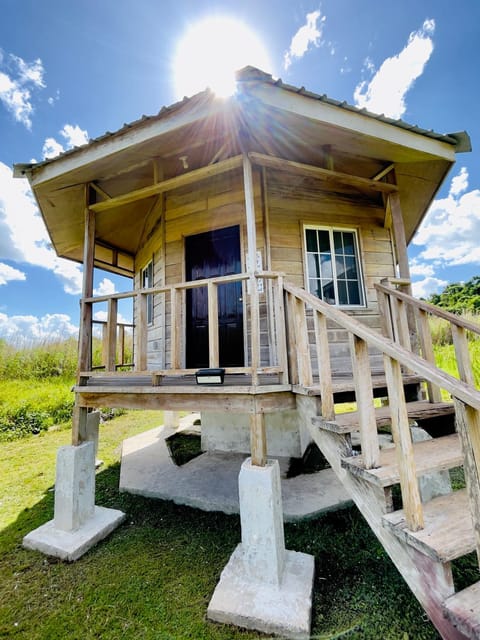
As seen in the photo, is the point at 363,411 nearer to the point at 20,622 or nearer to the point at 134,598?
the point at 134,598

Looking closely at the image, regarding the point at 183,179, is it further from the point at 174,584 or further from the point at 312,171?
the point at 174,584

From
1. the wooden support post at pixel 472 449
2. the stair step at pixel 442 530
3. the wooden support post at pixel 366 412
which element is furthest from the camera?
the wooden support post at pixel 366 412

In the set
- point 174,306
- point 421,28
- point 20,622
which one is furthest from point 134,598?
point 421,28

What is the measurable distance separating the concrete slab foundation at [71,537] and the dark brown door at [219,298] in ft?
6.86

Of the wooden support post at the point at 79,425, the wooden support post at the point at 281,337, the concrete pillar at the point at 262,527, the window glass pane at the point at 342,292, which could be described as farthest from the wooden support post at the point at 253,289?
the window glass pane at the point at 342,292

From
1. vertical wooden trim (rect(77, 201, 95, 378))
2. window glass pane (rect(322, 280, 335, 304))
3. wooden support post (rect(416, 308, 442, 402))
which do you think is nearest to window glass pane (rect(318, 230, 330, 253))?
window glass pane (rect(322, 280, 335, 304))

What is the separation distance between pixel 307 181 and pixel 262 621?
487 cm

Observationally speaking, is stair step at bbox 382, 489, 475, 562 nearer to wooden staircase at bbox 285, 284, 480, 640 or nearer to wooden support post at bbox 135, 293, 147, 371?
wooden staircase at bbox 285, 284, 480, 640

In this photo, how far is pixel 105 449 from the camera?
544 cm

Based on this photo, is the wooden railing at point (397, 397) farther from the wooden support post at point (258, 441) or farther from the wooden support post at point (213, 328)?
the wooden support post at point (213, 328)

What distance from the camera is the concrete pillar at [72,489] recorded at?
273cm

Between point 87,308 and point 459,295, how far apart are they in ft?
87.6

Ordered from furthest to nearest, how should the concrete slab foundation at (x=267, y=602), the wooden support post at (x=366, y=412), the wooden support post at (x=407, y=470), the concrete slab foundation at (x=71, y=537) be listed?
the concrete slab foundation at (x=71, y=537)
the concrete slab foundation at (x=267, y=602)
the wooden support post at (x=366, y=412)
the wooden support post at (x=407, y=470)

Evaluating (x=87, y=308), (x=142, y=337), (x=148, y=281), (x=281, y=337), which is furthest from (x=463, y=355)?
(x=148, y=281)
